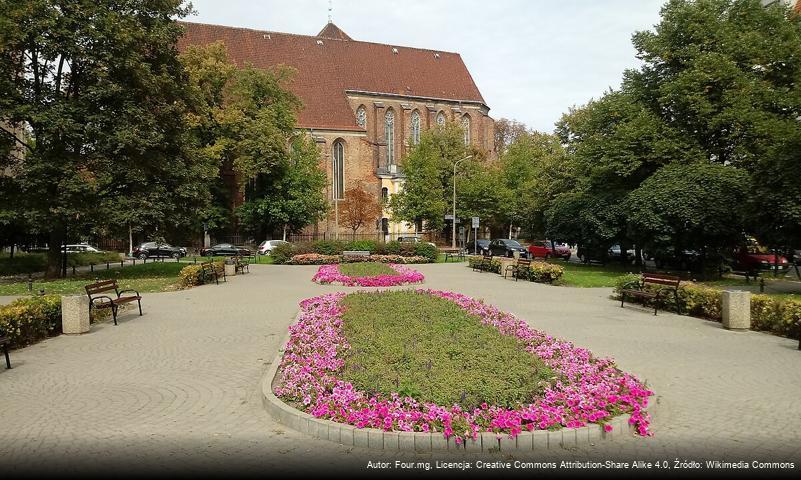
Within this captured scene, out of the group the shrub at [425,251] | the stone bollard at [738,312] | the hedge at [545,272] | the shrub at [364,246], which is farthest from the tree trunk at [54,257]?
the stone bollard at [738,312]

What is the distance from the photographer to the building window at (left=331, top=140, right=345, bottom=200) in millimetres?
59938

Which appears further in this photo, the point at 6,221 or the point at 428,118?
the point at 428,118

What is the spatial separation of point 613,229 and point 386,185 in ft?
129

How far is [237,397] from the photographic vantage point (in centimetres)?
638

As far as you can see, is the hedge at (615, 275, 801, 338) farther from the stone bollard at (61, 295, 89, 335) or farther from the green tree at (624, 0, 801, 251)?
the stone bollard at (61, 295, 89, 335)

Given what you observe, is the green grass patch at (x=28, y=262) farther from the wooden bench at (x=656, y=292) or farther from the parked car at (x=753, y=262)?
the parked car at (x=753, y=262)

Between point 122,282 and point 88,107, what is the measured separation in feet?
24.1

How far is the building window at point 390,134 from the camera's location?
6662 cm

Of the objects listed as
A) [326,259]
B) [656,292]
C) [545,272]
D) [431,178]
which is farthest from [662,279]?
[431,178]

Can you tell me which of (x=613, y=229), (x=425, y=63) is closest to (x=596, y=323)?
(x=613, y=229)

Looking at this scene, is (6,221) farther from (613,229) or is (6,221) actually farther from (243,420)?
(613,229)

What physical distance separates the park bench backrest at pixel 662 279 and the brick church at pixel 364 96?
120 feet

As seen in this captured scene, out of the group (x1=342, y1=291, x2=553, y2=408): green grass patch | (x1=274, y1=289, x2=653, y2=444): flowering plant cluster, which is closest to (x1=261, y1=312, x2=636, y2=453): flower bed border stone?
(x1=274, y1=289, x2=653, y2=444): flowering plant cluster

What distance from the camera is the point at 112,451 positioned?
471 cm
